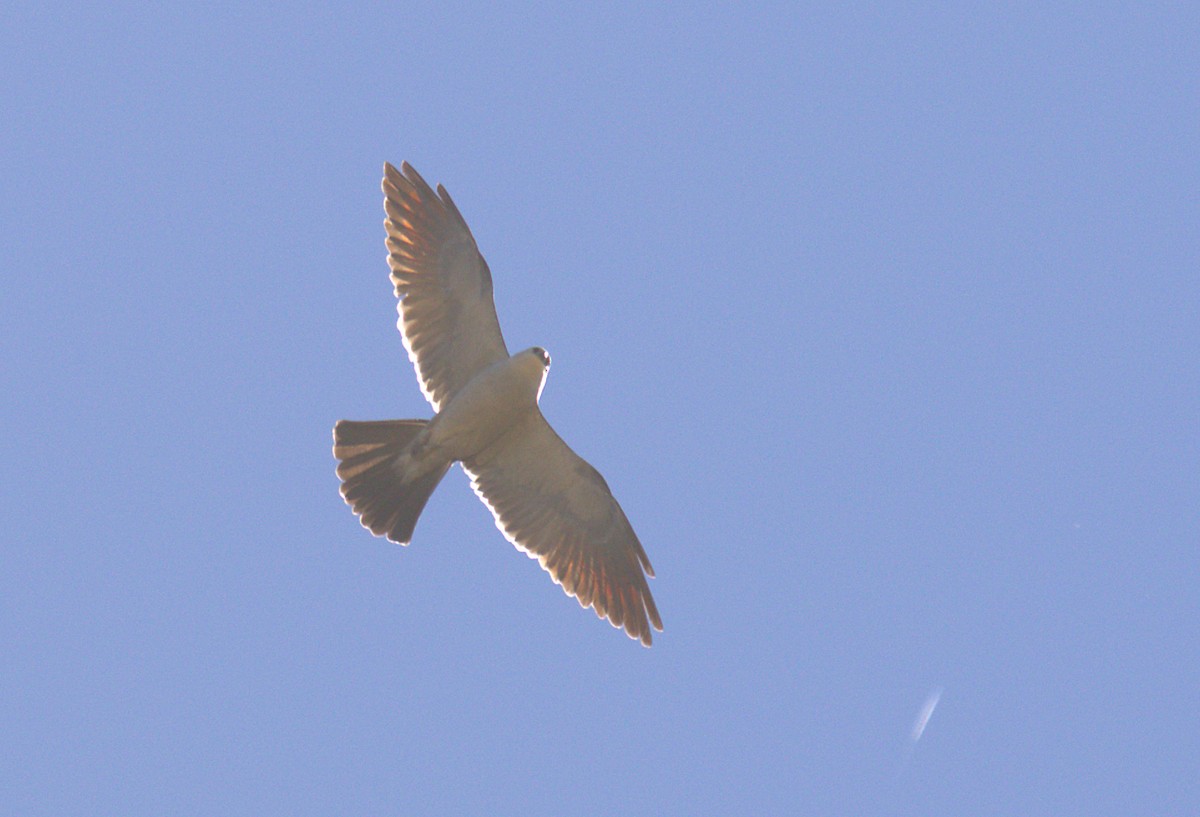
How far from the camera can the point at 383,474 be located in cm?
1174

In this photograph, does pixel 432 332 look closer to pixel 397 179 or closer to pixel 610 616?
pixel 397 179

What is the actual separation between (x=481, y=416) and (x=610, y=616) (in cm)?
213

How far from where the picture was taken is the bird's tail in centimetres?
1160

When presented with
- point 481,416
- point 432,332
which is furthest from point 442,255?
point 481,416

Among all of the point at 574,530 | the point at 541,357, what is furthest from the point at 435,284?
the point at 574,530

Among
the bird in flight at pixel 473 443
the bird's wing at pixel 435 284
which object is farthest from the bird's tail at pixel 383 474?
the bird's wing at pixel 435 284

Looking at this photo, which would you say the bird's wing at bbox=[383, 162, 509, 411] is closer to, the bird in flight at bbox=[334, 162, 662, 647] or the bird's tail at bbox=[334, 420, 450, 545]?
the bird in flight at bbox=[334, 162, 662, 647]

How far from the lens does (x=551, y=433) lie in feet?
39.1

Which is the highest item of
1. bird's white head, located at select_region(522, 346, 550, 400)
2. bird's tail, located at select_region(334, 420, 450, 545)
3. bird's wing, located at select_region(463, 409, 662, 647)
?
bird's white head, located at select_region(522, 346, 550, 400)

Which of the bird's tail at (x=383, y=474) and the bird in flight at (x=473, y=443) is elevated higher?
the bird in flight at (x=473, y=443)

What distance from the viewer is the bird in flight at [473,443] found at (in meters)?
11.6

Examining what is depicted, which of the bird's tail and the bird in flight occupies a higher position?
the bird in flight

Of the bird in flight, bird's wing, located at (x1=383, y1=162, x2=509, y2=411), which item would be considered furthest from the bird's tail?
bird's wing, located at (x1=383, y1=162, x2=509, y2=411)

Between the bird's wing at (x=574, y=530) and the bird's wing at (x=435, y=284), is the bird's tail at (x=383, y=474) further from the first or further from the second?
the bird's wing at (x=574, y=530)
